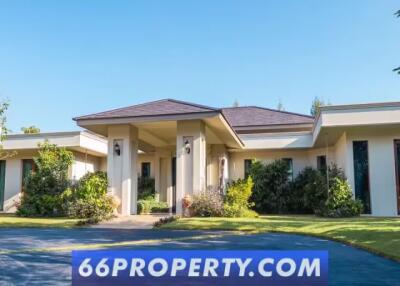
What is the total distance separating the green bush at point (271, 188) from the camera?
21.7 m

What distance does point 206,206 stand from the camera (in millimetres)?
15359

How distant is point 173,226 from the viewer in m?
12.7

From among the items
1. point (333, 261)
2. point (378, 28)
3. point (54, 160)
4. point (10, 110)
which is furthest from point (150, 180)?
point (333, 261)

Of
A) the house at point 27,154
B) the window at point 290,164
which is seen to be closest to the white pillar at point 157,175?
the house at point 27,154

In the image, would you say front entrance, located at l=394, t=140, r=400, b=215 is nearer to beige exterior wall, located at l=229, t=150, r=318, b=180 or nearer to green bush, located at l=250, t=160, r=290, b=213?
beige exterior wall, located at l=229, t=150, r=318, b=180

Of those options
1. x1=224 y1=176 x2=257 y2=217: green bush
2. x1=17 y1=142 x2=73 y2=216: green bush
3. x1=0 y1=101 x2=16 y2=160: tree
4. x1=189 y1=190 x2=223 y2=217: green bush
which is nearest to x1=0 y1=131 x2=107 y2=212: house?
x1=0 y1=101 x2=16 y2=160: tree

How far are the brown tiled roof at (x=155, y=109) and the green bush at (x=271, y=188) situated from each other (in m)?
7.32

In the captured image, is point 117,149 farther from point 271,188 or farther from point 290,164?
point 290,164

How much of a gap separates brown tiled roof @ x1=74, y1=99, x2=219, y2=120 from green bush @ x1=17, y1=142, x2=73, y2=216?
4.17 m

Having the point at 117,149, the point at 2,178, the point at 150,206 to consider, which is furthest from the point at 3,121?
the point at 150,206

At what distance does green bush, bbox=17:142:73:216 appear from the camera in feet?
60.6

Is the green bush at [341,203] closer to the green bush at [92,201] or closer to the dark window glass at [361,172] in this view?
the dark window glass at [361,172]

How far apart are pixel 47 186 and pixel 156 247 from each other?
12472 millimetres

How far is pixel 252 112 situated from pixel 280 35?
10.2 m
